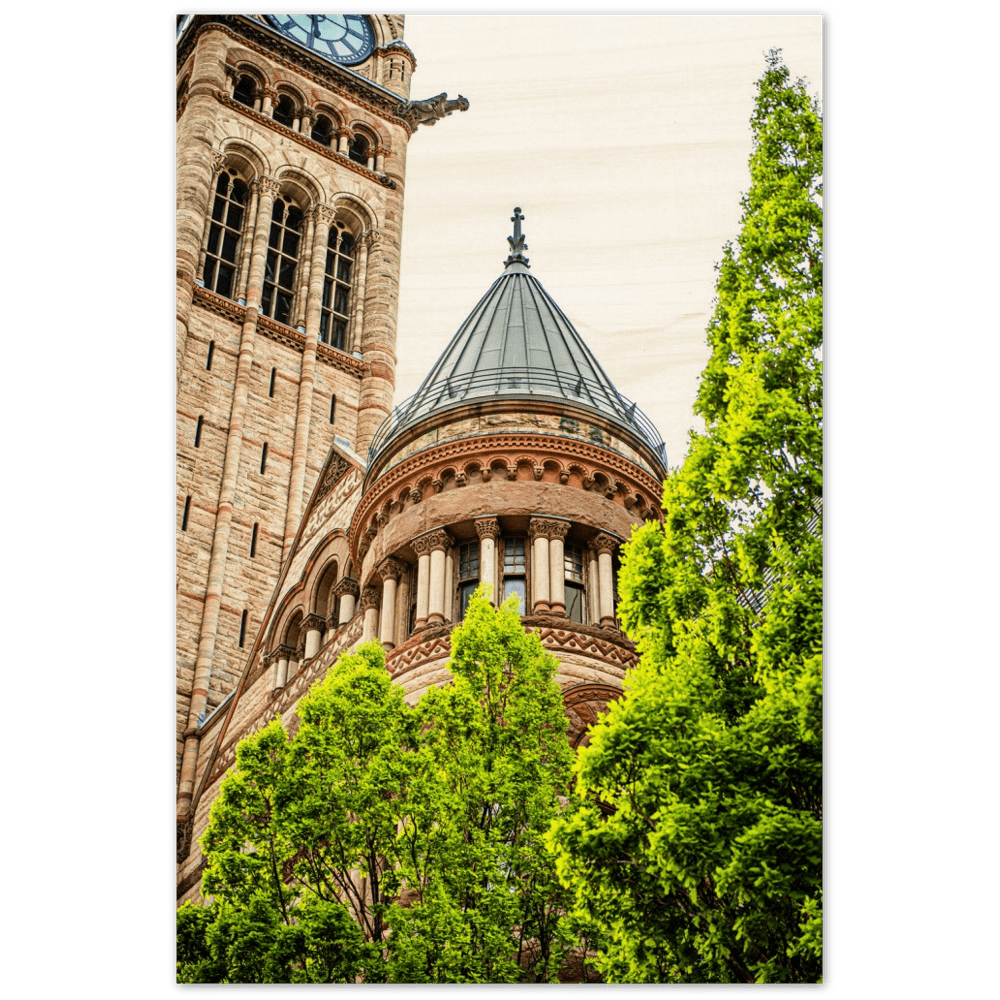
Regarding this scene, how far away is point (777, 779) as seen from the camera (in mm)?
13625

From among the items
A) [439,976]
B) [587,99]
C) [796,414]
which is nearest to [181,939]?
[439,976]

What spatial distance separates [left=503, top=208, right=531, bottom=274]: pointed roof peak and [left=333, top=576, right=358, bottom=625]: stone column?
6.59 metres

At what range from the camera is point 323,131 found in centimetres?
5575

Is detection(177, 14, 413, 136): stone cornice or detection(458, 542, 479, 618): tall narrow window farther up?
detection(177, 14, 413, 136): stone cornice

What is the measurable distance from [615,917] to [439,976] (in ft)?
6.13

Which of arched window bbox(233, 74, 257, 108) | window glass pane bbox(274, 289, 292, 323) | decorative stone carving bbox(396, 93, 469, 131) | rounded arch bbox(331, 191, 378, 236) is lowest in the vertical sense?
decorative stone carving bbox(396, 93, 469, 131)

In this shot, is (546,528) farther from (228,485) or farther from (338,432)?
(338,432)

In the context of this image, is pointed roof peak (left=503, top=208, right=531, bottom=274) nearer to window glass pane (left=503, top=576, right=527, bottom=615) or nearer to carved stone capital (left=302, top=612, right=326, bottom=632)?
window glass pane (left=503, top=576, right=527, bottom=615)

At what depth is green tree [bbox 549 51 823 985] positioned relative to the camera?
13.4 meters

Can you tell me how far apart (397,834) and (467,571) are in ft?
21.9

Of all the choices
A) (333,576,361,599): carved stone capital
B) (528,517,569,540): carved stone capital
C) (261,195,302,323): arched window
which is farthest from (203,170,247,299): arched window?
(528,517,569,540): carved stone capital

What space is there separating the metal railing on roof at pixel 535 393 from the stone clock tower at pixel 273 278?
17.9 m

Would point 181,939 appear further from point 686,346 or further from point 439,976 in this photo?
point 686,346

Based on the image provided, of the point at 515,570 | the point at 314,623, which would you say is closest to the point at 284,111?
the point at 314,623
